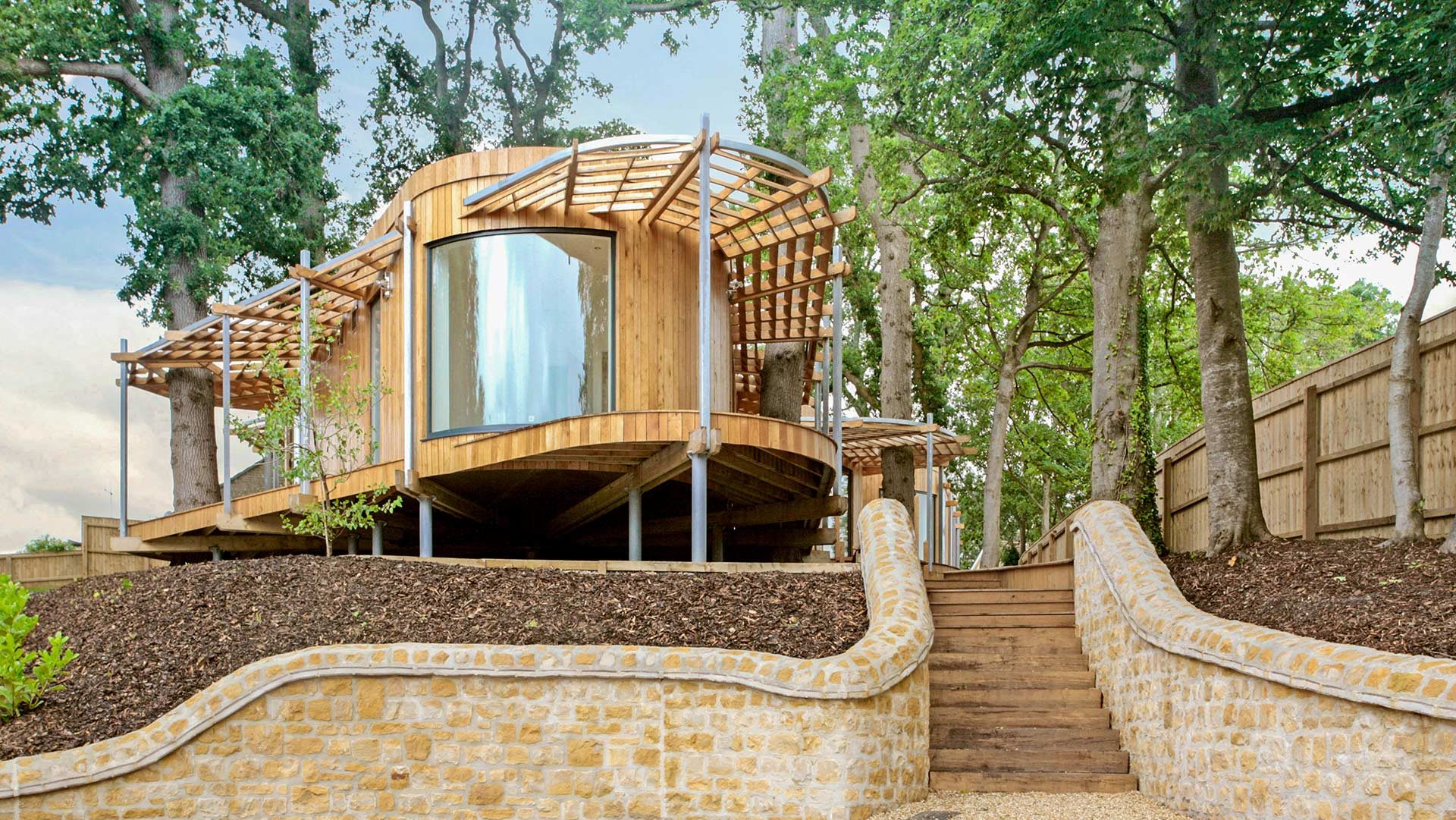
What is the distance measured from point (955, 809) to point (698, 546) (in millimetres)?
4135

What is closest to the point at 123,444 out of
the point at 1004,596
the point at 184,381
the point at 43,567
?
the point at 184,381

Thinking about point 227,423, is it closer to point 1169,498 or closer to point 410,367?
point 410,367

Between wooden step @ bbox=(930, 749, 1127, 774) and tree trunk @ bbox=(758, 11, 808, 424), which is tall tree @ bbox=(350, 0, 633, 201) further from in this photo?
wooden step @ bbox=(930, 749, 1127, 774)

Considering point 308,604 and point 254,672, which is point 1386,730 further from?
point 308,604

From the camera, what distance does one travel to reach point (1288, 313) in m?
25.0

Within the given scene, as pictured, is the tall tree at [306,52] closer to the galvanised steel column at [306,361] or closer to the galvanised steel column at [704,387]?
the galvanised steel column at [306,361]

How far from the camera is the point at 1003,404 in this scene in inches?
790

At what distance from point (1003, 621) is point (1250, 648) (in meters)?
Result: 3.80

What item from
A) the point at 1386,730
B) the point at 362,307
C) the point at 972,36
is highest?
the point at 972,36

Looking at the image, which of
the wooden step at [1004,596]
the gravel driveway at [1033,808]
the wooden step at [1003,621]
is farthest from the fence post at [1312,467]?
the gravel driveway at [1033,808]

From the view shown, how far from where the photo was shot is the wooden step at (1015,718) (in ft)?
29.6

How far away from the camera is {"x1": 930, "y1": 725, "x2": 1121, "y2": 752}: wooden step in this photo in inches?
343

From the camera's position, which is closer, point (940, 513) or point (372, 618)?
point (372, 618)

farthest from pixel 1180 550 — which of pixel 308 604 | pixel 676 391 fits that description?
pixel 308 604
